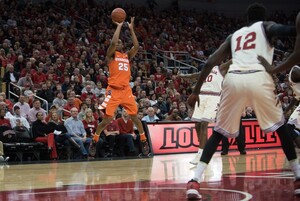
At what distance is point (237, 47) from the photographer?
5.11 m

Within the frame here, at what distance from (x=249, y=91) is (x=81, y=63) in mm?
11905

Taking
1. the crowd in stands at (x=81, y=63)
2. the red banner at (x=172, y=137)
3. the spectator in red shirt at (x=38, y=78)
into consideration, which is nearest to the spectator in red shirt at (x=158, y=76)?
the crowd in stands at (x=81, y=63)

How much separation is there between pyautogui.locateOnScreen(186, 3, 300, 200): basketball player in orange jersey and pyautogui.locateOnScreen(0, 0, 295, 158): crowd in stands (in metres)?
7.24

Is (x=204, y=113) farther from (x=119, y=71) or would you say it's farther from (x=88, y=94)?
(x=88, y=94)

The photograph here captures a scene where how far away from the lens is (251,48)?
5.03 m

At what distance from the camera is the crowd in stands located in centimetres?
1284

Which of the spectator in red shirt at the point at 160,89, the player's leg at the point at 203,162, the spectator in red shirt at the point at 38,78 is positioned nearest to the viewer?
the player's leg at the point at 203,162

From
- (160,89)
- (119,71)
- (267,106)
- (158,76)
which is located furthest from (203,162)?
(158,76)

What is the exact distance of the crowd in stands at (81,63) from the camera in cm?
1284

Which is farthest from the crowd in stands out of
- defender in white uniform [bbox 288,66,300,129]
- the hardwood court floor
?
defender in white uniform [bbox 288,66,300,129]

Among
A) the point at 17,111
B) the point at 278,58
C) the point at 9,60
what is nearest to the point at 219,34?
the point at 278,58

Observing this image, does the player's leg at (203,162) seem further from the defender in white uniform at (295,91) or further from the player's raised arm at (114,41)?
the player's raised arm at (114,41)

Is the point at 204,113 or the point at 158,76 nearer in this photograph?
the point at 204,113

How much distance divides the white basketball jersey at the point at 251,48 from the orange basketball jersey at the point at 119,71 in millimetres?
5548
